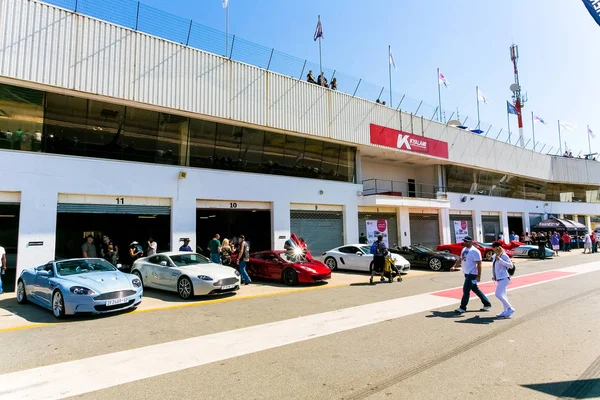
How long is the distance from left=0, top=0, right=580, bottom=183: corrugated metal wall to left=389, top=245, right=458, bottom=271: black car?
6979 millimetres

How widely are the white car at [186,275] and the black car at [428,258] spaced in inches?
404

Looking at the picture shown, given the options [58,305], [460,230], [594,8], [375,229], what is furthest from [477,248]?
[58,305]

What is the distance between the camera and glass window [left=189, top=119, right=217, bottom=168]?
635 inches

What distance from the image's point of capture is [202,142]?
16.4 metres

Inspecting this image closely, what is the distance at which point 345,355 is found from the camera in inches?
212

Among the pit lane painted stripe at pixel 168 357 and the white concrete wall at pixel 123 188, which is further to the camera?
the white concrete wall at pixel 123 188

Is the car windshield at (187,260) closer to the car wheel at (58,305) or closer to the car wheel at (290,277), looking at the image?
the car wheel at (290,277)

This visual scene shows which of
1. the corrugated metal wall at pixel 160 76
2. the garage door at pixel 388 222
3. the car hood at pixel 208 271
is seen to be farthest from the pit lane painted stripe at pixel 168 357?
the garage door at pixel 388 222

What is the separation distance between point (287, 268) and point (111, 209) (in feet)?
22.9

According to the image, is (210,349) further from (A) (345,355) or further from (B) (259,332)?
(A) (345,355)

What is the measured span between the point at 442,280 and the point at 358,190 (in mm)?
9119

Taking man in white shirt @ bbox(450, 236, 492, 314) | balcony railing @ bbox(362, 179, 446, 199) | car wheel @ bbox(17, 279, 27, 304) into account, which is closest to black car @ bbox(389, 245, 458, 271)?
balcony railing @ bbox(362, 179, 446, 199)

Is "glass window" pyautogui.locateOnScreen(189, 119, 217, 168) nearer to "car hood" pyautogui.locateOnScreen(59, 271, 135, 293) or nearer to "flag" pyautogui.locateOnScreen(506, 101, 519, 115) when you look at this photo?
"car hood" pyautogui.locateOnScreen(59, 271, 135, 293)

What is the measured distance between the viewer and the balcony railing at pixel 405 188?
86.9 ft
